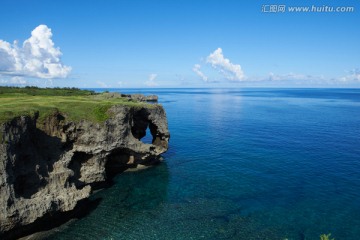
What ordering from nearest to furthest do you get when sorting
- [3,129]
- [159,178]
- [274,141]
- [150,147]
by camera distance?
1. [3,129]
2. [159,178]
3. [150,147]
4. [274,141]

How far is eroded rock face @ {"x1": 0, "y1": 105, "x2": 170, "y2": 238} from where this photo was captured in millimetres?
27031

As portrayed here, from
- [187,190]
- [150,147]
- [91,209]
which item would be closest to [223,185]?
[187,190]

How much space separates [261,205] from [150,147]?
786 inches

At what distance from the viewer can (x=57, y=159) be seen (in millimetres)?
35281

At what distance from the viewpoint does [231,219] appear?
3177 centimetres

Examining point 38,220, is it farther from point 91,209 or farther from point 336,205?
point 336,205

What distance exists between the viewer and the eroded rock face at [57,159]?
2703cm

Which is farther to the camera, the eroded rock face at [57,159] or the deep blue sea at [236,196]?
the deep blue sea at [236,196]

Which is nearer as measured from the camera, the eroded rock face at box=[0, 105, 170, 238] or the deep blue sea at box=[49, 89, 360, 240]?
the eroded rock face at box=[0, 105, 170, 238]

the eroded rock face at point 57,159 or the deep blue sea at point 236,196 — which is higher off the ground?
the eroded rock face at point 57,159

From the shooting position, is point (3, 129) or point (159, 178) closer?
point (3, 129)

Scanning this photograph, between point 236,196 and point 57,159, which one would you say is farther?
point 236,196

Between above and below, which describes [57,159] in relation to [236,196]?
above

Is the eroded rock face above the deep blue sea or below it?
above
